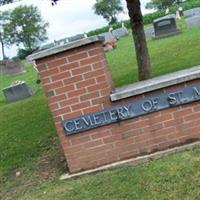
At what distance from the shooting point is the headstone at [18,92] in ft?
48.4

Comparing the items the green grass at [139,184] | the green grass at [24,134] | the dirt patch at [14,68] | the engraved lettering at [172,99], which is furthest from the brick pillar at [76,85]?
the dirt patch at [14,68]

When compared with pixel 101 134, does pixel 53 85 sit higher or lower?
higher

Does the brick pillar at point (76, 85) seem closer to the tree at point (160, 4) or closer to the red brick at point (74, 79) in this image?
the red brick at point (74, 79)

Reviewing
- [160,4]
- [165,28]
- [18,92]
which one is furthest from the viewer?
[160,4]

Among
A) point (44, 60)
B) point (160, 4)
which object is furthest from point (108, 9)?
point (44, 60)

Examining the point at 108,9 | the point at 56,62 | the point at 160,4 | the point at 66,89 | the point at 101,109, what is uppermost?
the point at 56,62

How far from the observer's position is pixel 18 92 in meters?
14.8

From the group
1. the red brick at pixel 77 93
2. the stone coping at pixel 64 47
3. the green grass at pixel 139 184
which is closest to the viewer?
the green grass at pixel 139 184

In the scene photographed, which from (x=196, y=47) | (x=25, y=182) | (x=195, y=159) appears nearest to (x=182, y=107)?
(x=195, y=159)

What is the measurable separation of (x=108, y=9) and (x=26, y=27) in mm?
10352

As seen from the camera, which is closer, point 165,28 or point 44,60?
point 44,60

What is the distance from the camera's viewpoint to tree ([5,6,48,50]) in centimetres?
5184

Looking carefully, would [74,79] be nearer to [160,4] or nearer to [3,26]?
[3,26]

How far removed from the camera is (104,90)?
5664 mm
